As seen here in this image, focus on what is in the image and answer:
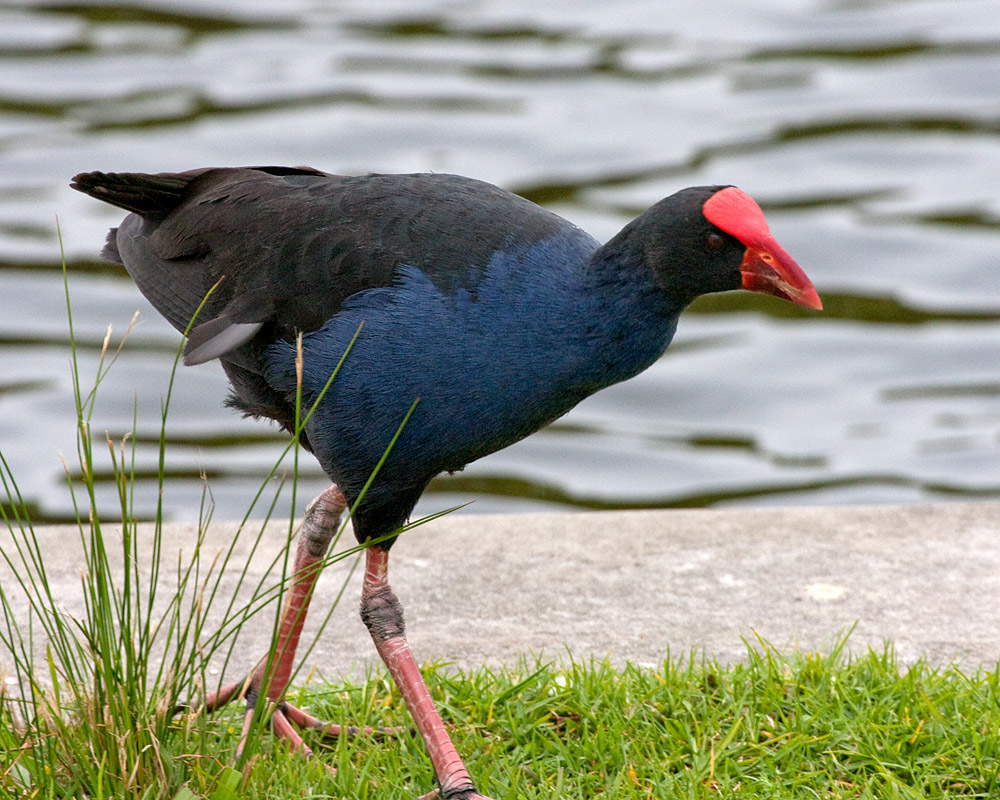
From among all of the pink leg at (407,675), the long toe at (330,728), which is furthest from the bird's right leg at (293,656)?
the pink leg at (407,675)

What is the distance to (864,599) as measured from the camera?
3.77m

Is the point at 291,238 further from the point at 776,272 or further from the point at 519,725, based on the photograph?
the point at 519,725

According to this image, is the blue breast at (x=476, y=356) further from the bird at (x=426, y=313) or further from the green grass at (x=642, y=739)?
the green grass at (x=642, y=739)

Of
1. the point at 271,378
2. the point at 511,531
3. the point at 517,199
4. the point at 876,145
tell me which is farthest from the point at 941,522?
the point at 876,145

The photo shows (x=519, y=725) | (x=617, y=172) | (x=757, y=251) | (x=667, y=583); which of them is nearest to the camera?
(x=757, y=251)

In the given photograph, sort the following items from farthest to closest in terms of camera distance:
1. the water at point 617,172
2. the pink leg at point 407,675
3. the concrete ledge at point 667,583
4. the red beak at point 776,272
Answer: the water at point 617,172 < the concrete ledge at point 667,583 < the pink leg at point 407,675 < the red beak at point 776,272

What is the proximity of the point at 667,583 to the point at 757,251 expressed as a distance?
138cm

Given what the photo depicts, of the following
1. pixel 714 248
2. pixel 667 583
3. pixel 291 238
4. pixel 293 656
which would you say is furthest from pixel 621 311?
pixel 667 583

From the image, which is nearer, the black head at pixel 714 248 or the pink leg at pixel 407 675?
the black head at pixel 714 248

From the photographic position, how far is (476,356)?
2777 mm

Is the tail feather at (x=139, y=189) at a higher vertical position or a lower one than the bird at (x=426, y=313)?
higher

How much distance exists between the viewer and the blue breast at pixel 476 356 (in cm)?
278

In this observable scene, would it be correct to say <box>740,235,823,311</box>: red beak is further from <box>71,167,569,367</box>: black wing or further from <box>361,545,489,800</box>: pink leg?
<box>361,545,489,800</box>: pink leg

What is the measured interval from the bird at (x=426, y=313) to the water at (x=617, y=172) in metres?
2.61
